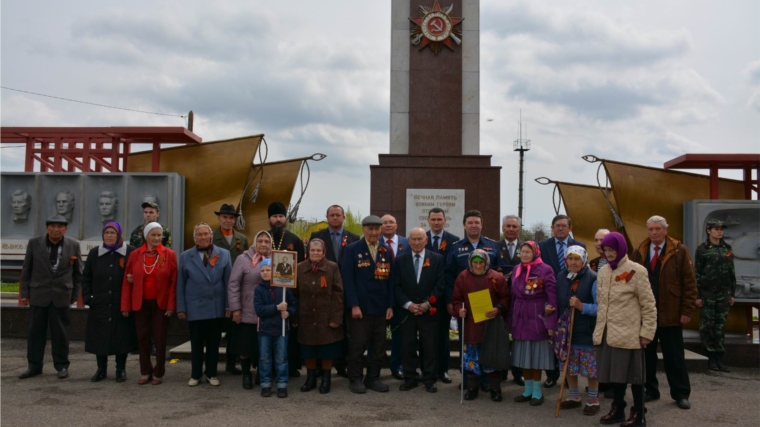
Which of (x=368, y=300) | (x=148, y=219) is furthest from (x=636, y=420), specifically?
(x=148, y=219)

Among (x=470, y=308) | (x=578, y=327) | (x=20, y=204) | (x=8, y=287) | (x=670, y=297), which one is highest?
(x=20, y=204)

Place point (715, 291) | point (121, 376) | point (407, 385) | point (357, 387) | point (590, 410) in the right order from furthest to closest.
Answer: point (715, 291)
point (121, 376)
point (407, 385)
point (357, 387)
point (590, 410)

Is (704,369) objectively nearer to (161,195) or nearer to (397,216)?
(397,216)

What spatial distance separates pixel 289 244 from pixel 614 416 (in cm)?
352

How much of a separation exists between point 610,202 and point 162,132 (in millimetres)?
6454

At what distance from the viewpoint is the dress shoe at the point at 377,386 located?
6102 millimetres

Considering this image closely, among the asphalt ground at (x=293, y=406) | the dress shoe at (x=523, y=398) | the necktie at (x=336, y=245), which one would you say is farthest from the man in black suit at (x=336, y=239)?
the dress shoe at (x=523, y=398)

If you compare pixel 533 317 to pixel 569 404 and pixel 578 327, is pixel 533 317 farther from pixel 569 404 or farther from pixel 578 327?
pixel 569 404

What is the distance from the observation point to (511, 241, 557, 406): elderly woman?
5.60 meters

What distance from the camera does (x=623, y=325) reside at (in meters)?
5.04

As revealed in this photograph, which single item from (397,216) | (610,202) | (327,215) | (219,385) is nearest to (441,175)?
(397,216)

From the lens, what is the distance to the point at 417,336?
6.51m

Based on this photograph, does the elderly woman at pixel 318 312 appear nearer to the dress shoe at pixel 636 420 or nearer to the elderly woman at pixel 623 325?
the elderly woman at pixel 623 325

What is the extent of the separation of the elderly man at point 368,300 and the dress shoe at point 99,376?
8.31ft
